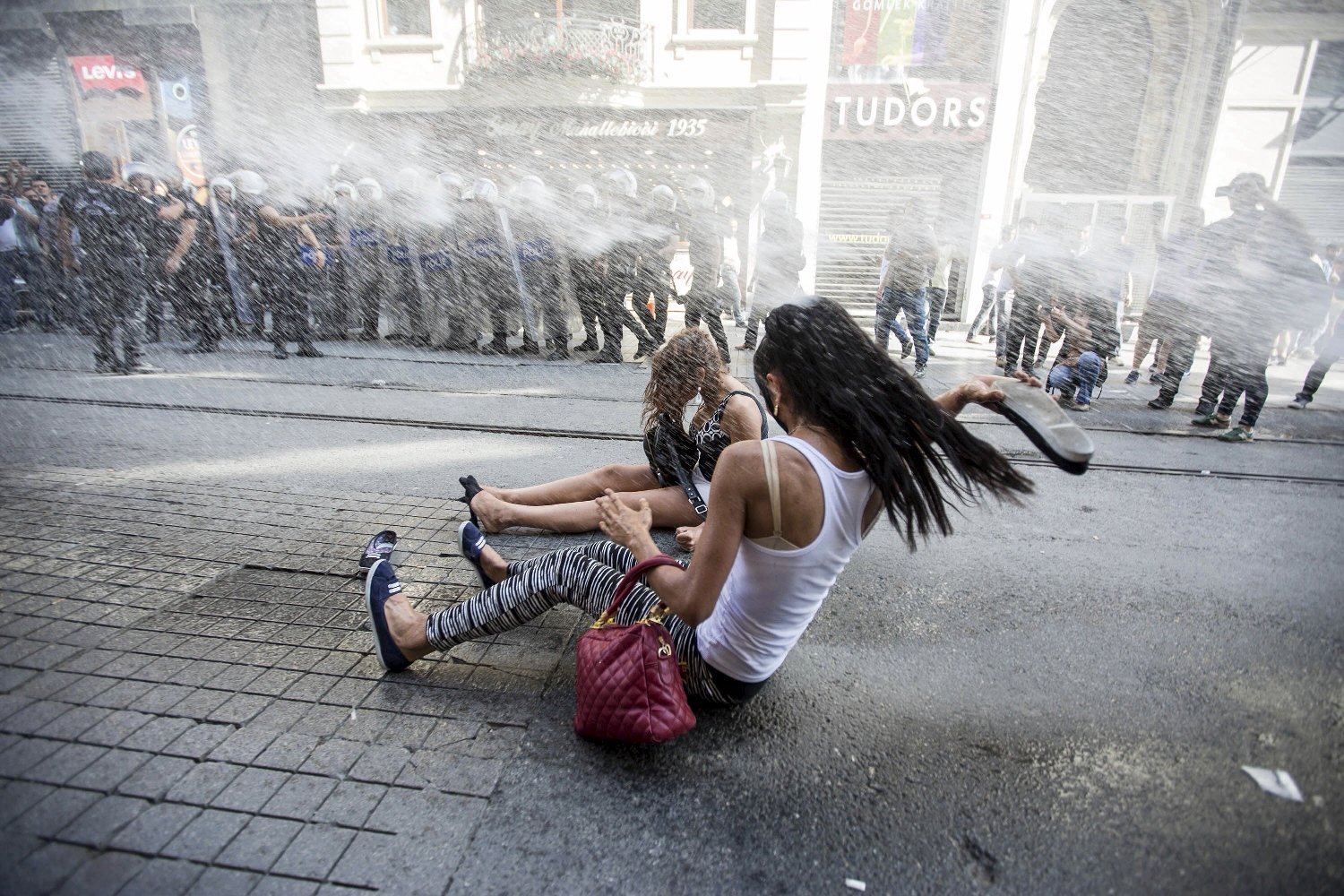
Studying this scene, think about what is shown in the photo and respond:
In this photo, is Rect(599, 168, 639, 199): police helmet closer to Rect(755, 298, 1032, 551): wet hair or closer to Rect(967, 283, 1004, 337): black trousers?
Rect(967, 283, 1004, 337): black trousers

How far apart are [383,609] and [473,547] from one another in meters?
0.52

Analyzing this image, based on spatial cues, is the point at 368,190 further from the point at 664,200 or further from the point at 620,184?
the point at 664,200

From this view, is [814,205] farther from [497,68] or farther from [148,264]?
[148,264]

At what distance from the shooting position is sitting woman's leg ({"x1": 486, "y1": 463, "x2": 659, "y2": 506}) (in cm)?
402

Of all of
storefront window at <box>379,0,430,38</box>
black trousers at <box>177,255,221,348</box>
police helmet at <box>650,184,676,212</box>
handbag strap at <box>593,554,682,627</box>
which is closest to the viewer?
handbag strap at <box>593,554,682,627</box>

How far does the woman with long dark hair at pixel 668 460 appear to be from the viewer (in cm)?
346

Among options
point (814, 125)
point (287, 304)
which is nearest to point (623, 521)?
point (287, 304)

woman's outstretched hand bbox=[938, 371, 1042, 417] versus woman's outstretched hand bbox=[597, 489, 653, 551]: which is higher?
woman's outstretched hand bbox=[938, 371, 1042, 417]

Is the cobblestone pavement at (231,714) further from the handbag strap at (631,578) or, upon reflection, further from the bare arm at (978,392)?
the bare arm at (978,392)

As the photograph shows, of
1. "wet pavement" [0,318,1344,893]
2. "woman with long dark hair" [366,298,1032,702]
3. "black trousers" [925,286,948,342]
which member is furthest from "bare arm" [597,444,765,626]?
"black trousers" [925,286,948,342]

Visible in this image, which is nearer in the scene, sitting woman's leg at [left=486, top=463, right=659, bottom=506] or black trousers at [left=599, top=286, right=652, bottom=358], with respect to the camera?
sitting woman's leg at [left=486, top=463, right=659, bottom=506]

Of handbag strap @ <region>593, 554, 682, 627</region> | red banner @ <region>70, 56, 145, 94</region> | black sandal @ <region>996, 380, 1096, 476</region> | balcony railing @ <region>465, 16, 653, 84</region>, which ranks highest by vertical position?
balcony railing @ <region>465, 16, 653, 84</region>

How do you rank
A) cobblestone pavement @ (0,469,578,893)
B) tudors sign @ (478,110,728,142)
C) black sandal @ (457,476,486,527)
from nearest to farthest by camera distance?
cobblestone pavement @ (0,469,578,893)
black sandal @ (457,476,486,527)
tudors sign @ (478,110,728,142)

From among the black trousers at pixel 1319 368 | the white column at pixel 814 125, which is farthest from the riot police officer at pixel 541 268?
the black trousers at pixel 1319 368
